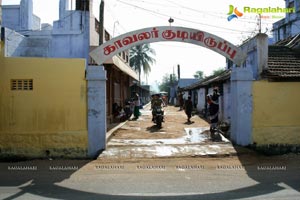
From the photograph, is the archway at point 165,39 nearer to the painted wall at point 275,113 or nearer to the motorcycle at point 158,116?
the painted wall at point 275,113

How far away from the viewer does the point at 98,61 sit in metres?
11.9

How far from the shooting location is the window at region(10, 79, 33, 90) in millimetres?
11199

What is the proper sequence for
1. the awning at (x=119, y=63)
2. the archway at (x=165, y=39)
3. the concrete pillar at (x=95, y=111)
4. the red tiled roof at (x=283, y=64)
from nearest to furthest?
the concrete pillar at (x=95, y=111), the archway at (x=165, y=39), the red tiled roof at (x=283, y=64), the awning at (x=119, y=63)

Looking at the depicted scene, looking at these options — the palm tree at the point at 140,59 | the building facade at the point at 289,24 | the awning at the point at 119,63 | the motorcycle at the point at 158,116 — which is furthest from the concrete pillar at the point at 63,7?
the palm tree at the point at 140,59

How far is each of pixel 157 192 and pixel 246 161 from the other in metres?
4.33

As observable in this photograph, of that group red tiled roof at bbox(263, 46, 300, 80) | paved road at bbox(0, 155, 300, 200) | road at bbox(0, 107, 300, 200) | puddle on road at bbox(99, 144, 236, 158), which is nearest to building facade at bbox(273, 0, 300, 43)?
red tiled roof at bbox(263, 46, 300, 80)

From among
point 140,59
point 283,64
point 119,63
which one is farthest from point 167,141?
point 140,59

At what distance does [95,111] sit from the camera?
37.1 feet

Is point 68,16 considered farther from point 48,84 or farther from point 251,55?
point 251,55

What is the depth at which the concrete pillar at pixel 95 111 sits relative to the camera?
1127cm

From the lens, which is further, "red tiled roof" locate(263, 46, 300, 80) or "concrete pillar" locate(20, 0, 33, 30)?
"concrete pillar" locate(20, 0, 33, 30)

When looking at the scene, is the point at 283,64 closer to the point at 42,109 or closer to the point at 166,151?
the point at 166,151

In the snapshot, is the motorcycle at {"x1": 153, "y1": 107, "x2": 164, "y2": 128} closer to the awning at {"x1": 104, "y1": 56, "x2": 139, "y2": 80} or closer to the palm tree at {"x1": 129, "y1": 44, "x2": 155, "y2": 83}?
the awning at {"x1": 104, "y1": 56, "x2": 139, "y2": 80}

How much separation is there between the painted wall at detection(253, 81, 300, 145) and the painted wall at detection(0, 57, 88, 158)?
5820 mm
